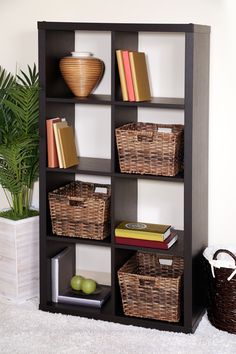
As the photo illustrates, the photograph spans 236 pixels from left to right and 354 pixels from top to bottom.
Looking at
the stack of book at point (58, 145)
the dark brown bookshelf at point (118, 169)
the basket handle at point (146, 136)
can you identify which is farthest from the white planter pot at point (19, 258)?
the basket handle at point (146, 136)

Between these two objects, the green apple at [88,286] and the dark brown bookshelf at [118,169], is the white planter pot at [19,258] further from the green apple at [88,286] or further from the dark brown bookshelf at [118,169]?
the green apple at [88,286]

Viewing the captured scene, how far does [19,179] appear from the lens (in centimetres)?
366

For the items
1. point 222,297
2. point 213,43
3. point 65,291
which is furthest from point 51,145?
point 222,297

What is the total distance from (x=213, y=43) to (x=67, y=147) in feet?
2.85

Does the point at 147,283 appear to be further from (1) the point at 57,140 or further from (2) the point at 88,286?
(1) the point at 57,140

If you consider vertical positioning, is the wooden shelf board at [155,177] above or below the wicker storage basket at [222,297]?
above

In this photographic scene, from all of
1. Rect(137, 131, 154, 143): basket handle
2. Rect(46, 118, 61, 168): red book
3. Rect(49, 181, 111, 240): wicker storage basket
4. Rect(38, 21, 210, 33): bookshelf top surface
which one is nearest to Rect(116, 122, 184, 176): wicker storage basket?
Rect(137, 131, 154, 143): basket handle

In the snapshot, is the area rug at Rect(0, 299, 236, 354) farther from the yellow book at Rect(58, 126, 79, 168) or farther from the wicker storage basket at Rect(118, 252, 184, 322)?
the yellow book at Rect(58, 126, 79, 168)

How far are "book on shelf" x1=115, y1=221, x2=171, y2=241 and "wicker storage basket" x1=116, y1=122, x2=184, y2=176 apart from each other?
10.9 inches

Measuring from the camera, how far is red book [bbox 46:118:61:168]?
3432 mm

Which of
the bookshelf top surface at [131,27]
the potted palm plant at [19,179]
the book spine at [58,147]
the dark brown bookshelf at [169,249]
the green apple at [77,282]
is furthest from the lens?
the green apple at [77,282]

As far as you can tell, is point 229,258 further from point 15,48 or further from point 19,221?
point 15,48

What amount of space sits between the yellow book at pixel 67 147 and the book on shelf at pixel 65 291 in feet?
1.66

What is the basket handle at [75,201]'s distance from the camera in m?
3.46
